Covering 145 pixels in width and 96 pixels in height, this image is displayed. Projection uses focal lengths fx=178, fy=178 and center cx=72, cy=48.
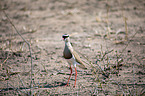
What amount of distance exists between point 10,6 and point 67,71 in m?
6.30

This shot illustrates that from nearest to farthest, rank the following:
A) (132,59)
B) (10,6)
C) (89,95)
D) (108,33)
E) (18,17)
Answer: (89,95) < (132,59) < (108,33) < (18,17) < (10,6)

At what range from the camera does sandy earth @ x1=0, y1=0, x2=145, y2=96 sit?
3268 millimetres

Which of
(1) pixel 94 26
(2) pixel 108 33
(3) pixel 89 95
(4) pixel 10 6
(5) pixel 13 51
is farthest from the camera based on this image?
(4) pixel 10 6

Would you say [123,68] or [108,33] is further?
[108,33]

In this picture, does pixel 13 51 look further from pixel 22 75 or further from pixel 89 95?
pixel 89 95

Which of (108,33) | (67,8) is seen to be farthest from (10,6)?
(108,33)

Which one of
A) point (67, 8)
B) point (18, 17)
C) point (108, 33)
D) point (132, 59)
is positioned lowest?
point (132, 59)

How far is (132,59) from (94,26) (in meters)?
2.54

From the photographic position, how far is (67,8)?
27.0 feet

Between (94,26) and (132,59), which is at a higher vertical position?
(94,26)

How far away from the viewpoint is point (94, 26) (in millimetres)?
6336

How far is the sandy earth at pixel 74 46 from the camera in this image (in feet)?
10.7

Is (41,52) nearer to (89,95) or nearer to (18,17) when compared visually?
(89,95)

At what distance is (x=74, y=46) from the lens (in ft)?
16.5
